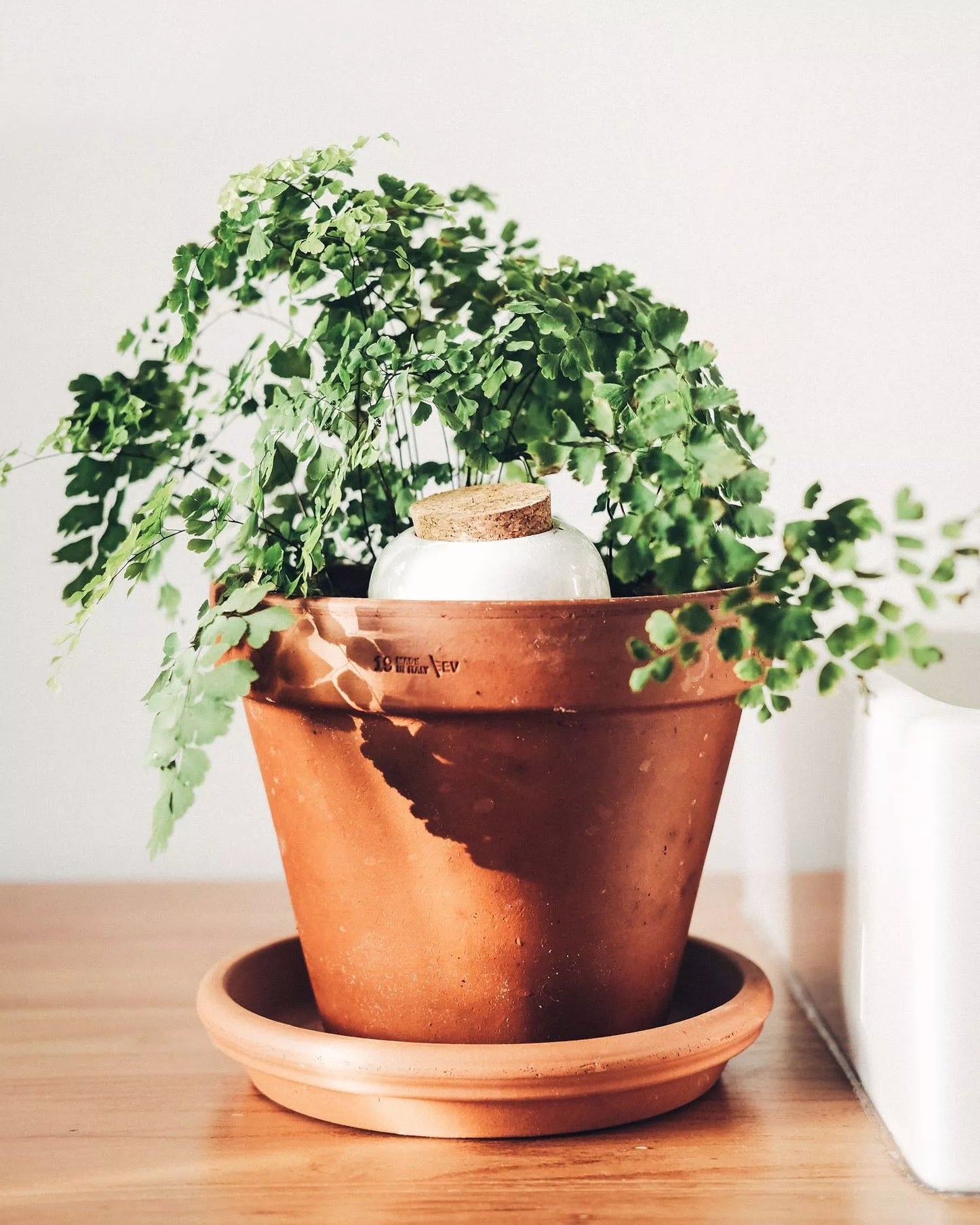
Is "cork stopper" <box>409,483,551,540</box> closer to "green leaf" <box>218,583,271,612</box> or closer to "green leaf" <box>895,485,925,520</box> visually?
"green leaf" <box>218,583,271,612</box>

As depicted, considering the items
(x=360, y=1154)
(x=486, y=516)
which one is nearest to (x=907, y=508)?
(x=486, y=516)

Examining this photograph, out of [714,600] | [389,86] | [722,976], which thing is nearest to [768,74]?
[389,86]

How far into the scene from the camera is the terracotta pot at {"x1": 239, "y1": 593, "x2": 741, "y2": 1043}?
2.18 ft

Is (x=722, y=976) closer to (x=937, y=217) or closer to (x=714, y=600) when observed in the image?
(x=714, y=600)

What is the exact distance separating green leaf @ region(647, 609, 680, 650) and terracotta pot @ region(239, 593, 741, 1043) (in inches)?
2.5

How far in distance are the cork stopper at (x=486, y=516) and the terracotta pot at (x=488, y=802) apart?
85 mm

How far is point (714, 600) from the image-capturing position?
0.70 m

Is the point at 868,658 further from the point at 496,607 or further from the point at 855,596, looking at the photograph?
the point at 496,607

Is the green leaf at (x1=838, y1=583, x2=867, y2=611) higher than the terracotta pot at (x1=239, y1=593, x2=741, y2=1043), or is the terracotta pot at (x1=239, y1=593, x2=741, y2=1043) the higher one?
the green leaf at (x1=838, y1=583, x2=867, y2=611)

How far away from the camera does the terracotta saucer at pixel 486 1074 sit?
2.16ft

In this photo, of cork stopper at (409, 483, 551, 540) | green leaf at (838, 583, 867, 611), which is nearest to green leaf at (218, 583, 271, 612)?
cork stopper at (409, 483, 551, 540)

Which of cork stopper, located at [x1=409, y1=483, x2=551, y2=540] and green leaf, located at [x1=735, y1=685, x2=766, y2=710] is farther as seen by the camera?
cork stopper, located at [x1=409, y1=483, x2=551, y2=540]

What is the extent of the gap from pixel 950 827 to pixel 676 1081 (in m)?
0.23

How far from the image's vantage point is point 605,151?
130 centimetres
